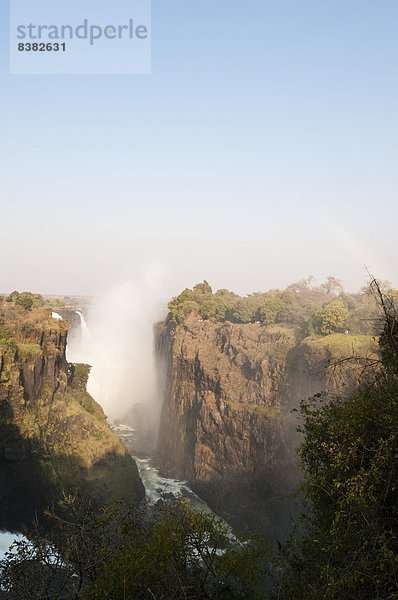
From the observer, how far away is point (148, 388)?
99250mm

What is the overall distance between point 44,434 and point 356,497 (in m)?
38.7

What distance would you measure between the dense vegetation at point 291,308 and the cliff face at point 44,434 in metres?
27.8

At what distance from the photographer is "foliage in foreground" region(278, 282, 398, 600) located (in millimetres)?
11219

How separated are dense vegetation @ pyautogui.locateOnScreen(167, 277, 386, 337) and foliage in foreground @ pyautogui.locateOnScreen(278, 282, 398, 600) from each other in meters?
44.1

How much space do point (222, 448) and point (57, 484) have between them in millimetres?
21255

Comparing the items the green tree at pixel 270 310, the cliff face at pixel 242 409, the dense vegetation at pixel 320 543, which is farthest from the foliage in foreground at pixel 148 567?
the green tree at pixel 270 310

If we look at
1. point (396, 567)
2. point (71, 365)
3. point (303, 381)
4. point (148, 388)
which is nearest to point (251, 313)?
point (303, 381)

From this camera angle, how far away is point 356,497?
39.8 feet

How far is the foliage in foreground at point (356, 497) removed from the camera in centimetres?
1122

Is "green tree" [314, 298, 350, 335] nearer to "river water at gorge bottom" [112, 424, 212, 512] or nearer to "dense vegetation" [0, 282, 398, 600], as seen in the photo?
"river water at gorge bottom" [112, 424, 212, 512]

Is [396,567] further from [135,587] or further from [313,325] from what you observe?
[313,325]

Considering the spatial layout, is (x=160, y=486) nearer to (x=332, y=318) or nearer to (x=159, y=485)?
(x=159, y=485)

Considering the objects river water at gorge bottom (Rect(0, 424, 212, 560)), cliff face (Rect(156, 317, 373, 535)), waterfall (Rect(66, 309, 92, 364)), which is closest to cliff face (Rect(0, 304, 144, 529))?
river water at gorge bottom (Rect(0, 424, 212, 560))

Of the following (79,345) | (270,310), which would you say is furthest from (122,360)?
(270,310)
